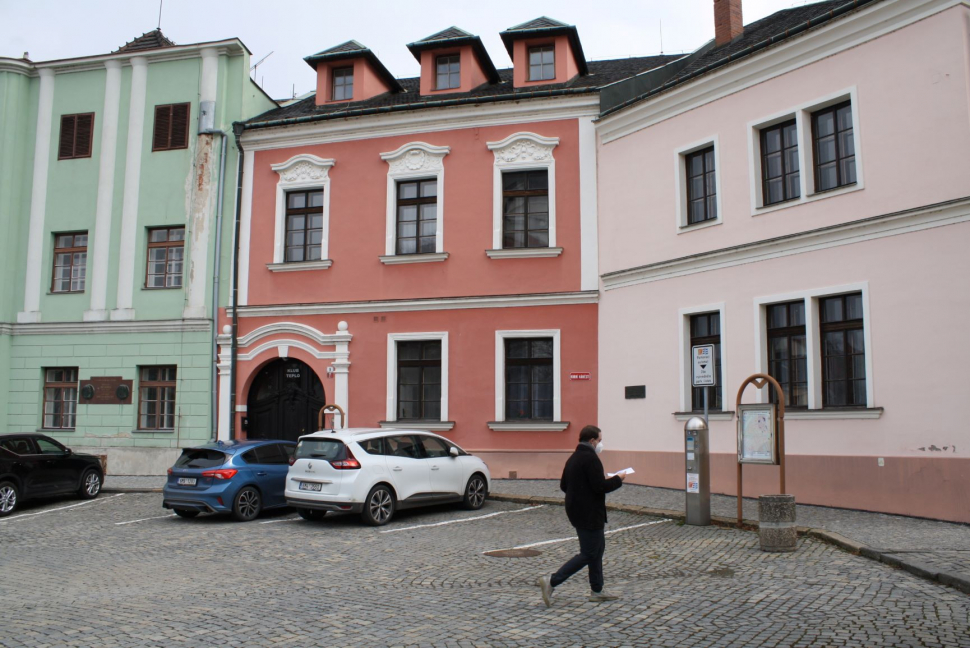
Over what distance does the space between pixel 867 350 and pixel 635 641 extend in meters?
8.81

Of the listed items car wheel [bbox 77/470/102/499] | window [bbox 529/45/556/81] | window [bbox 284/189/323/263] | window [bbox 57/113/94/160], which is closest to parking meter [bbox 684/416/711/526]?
Answer: window [bbox 529/45/556/81]

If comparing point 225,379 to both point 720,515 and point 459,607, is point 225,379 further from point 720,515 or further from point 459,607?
point 459,607

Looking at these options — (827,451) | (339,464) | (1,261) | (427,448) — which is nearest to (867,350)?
(827,451)

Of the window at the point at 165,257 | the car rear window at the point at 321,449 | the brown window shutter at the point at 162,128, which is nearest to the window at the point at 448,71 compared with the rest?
the brown window shutter at the point at 162,128

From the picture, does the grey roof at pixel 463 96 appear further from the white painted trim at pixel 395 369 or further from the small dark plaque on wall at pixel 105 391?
the small dark plaque on wall at pixel 105 391

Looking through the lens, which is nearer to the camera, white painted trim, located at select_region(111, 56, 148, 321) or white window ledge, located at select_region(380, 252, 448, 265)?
white window ledge, located at select_region(380, 252, 448, 265)

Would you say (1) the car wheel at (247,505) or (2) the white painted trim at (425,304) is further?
(2) the white painted trim at (425,304)

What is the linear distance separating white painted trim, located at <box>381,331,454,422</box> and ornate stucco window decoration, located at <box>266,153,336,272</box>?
8.89 feet

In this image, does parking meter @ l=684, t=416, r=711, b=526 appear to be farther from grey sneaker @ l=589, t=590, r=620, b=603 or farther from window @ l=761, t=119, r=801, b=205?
window @ l=761, t=119, r=801, b=205

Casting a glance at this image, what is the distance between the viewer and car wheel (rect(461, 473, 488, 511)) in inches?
611

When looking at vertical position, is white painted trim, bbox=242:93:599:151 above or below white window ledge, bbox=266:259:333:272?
above

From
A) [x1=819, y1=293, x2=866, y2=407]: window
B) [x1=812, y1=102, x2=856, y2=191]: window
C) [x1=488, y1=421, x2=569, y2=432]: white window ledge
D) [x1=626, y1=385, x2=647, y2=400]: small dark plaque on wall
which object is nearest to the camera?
[x1=819, y1=293, x2=866, y2=407]: window

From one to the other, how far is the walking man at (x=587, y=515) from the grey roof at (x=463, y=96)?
12.7m

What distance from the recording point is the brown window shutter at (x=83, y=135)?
23.2 meters
